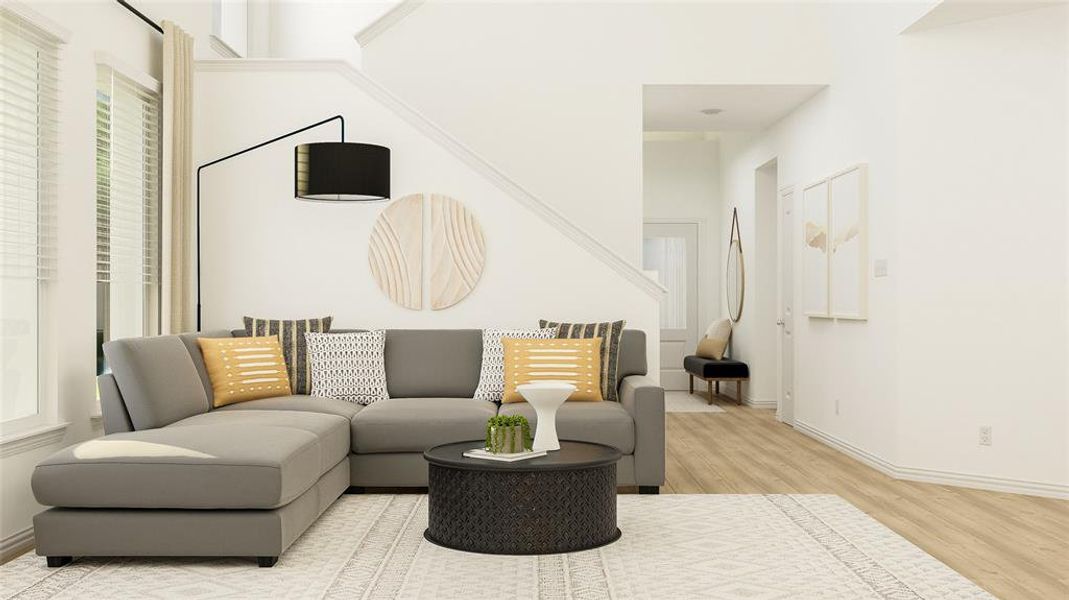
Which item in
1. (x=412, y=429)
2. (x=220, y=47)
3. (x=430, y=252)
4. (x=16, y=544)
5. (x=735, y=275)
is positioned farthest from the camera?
(x=735, y=275)

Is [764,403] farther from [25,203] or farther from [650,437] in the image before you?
[25,203]

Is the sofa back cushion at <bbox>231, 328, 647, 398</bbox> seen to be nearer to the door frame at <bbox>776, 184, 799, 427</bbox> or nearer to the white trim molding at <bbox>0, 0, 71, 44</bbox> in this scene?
the white trim molding at <bbox>0, 0, 71, 44</bbox>

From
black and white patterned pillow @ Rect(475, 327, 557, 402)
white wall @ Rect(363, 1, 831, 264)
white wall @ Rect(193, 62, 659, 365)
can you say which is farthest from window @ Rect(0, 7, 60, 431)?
white wall @ Rect(363, 1, 831, 264)

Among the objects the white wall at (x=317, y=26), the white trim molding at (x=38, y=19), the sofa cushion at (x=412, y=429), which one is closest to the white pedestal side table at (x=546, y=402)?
the sofa cushion at (x=412, y=429)

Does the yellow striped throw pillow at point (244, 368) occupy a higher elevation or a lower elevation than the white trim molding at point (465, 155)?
lower

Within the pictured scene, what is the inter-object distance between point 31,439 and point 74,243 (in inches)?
36.6

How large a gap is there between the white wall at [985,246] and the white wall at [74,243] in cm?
429

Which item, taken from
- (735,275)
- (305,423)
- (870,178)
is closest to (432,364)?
(305,423)

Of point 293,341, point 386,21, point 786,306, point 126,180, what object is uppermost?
point 386,21

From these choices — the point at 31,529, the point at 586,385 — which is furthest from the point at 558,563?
the point at 31,529

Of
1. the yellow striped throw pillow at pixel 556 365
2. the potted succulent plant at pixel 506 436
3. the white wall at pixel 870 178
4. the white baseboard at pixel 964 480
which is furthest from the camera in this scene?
the white wall at pixel 870 178

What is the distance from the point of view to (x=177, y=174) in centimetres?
561

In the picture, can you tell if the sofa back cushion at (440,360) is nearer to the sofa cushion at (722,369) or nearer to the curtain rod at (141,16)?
the curtain rod at (141,16)

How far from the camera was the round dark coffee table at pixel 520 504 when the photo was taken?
385cm
